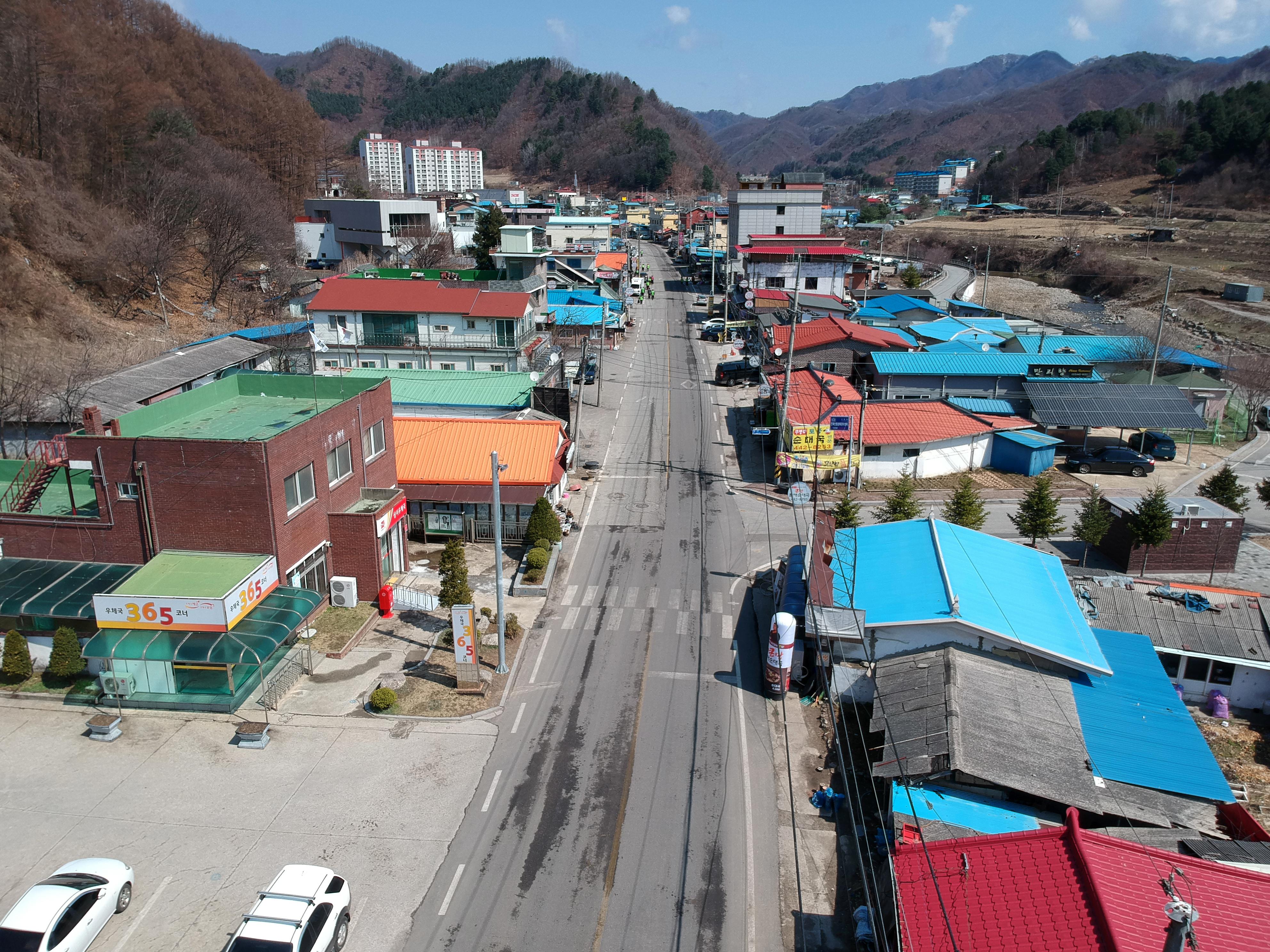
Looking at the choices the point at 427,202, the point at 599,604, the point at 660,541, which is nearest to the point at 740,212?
the point at 427,202

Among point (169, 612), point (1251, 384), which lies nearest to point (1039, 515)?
point (169, 612)

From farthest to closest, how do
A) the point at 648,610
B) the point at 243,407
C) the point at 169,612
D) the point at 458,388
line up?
1. the point at 458,388
2. the point at 243,407
3. the point at 648,610
4. the point at 169,612

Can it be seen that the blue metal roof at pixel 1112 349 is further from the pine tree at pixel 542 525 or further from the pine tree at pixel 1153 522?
the pine tree at pixel 542 525

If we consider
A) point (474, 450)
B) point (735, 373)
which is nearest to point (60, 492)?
point (474, 450)

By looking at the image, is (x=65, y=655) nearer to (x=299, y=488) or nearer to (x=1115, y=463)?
(x=299, y=488)

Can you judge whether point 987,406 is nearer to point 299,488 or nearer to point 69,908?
point 299,488

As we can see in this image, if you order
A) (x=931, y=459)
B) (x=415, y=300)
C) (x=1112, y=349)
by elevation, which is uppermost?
(x=415, y=300)

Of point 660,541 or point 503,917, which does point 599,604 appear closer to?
point 660,541

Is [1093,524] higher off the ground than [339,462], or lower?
lower

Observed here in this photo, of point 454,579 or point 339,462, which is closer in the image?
point 454,579

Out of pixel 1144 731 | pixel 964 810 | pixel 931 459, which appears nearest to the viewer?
pixel 964 810
